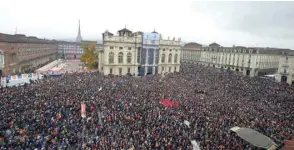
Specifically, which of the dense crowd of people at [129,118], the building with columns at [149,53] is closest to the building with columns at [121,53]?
the building with columns at [149,53]

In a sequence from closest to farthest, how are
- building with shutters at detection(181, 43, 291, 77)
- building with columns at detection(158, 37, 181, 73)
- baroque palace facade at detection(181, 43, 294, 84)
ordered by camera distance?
building with columns at detection(158, 37, 181, 73) → baroque palace facade at detection(181, 43, 294, 84) → building with shutters at detection(181, 43, 291, 77)

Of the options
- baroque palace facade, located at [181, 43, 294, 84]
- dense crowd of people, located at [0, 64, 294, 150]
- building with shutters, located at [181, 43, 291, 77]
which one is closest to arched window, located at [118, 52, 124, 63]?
dense crowd of people, located at [0, 64, 294, 150]

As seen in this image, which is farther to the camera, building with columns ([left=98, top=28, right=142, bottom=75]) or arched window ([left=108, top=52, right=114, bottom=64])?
arched window ([left=108, top=52, right=114, bottom=64])

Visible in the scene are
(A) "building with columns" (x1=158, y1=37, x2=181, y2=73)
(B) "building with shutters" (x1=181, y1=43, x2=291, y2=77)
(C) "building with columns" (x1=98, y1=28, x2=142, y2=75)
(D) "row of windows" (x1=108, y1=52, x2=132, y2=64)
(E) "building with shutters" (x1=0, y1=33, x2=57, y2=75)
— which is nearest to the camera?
(E) "building with shutters" (x1=0, y1=33, x2=57, y2=75)

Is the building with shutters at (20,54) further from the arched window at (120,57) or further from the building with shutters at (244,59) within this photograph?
the building with shutters at (244,59)

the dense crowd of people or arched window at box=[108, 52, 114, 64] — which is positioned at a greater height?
arched window at box=[108, 52, 114, 64]

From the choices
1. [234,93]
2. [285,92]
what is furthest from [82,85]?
[285,92]

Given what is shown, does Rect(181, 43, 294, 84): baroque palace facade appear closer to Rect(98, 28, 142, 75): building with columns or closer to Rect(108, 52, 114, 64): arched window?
Rect(98, 28, 142, 75): building with columns

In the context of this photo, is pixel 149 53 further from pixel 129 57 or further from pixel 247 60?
pixel 247 60
